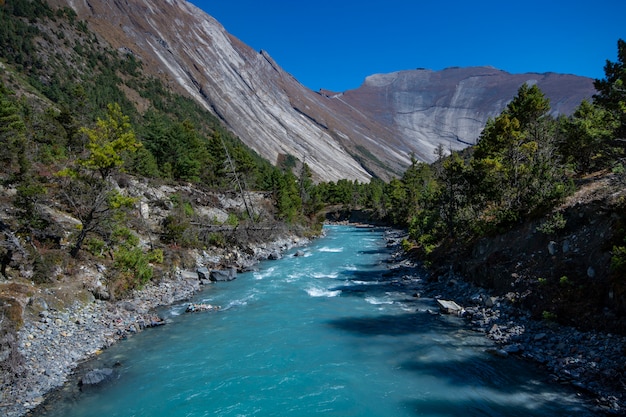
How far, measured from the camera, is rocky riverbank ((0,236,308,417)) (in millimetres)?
10312

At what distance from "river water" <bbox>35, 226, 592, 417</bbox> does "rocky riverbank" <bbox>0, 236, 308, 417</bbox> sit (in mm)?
704

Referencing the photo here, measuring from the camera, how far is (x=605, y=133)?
20.8 metres

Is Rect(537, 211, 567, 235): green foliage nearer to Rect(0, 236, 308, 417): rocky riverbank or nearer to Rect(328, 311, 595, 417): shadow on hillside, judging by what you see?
Rect(328, 311, 595, 417): shadow on hillside

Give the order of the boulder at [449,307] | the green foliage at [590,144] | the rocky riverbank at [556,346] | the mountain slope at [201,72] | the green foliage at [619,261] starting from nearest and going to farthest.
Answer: the rocky riverbank at [556,346]
the green foliage at [619,261]
the boulder at [449,307]
the green foliage at [590,144]
the mountain slope at [201,72]

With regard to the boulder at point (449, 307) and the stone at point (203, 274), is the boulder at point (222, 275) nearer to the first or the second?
the stone at point (203, 274)

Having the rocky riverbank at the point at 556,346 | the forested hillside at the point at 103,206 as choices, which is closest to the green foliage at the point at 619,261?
the rocky riverbank at the point at 556,346

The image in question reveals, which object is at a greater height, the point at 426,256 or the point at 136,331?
the point at 426,256

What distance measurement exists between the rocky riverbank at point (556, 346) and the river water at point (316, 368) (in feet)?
1.78

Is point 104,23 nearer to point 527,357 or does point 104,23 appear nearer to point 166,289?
point 166,289

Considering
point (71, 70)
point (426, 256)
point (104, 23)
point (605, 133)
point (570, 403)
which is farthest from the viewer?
point (104, 23)

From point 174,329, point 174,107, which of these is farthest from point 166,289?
point 174,107

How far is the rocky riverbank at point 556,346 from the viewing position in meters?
10.0

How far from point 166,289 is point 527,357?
18.2 metres

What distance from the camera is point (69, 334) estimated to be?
45.1ft
